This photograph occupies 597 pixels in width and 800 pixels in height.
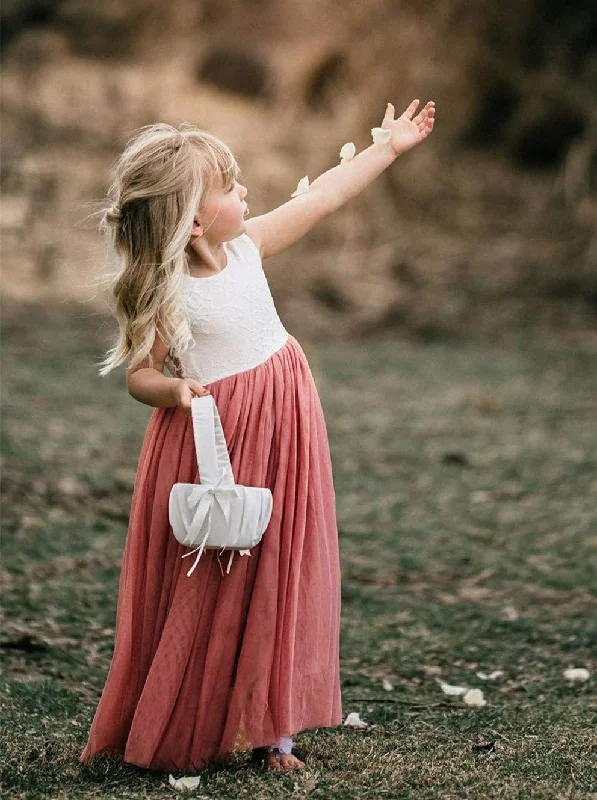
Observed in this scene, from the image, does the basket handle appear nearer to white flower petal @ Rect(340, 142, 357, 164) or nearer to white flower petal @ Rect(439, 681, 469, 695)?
white flower petal @ Rect(340, 142, 357, 164)

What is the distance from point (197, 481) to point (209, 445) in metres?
0.19

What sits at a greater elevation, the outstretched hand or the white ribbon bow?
the outstretched hand

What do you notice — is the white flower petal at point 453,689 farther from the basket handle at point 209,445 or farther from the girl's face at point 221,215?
the girl's face at point 221,215

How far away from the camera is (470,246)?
521 inches

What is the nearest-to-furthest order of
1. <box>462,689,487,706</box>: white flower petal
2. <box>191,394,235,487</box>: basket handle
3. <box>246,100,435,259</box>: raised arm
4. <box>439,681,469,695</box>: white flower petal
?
<box>191,394,235,487</box>: basket handle
<box>246,100,435,259</box>: raised arm
<box>462,689,487,706</box>: white flower petal
<box>439,681,469,695</box>: white flower petal

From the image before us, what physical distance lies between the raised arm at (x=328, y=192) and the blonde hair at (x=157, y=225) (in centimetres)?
22

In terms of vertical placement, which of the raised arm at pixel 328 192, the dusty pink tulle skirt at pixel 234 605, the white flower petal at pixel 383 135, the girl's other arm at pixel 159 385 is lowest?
the dusty pink tulle skirt at pixel 234 605

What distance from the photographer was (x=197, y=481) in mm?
2949

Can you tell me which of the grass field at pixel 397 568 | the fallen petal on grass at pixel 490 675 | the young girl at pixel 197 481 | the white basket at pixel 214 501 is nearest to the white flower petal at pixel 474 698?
the grass field at pixel 397 568

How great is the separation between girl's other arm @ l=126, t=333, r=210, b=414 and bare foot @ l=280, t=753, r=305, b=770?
86 cm

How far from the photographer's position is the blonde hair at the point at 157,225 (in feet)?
9.42

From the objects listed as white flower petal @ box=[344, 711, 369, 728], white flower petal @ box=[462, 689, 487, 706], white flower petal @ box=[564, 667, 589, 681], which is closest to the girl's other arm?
white flower petal @ box=[344, 711, 369, 728]

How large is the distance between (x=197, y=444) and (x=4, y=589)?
2331 millimetres

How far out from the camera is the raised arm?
315 centimetres
